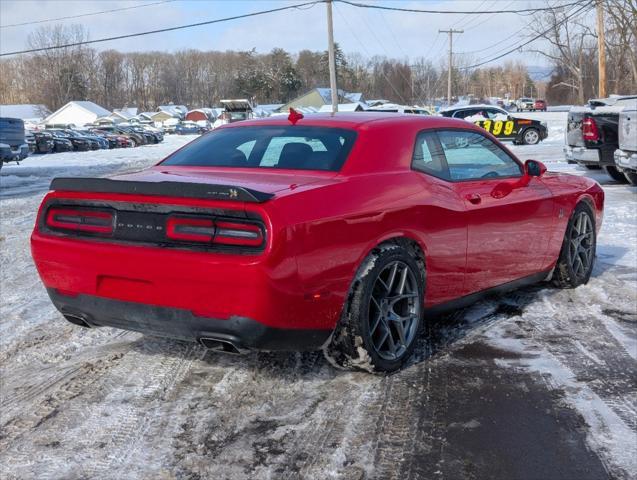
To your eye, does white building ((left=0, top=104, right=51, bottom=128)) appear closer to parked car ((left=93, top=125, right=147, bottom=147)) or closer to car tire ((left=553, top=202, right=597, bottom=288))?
parked car ((left=93, top=125, right=147, bottom=147))

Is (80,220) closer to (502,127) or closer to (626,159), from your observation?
(626,159)

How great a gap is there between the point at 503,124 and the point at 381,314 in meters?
23.4

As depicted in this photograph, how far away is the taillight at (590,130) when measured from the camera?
1245cm

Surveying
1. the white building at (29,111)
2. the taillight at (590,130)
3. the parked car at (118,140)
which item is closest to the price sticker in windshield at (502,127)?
the taillight at (590,130)

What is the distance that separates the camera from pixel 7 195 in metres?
13.5

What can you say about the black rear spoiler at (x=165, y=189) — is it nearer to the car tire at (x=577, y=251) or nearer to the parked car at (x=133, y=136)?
the car tire at (x=577, y=251)

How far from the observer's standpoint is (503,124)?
84.6 ft

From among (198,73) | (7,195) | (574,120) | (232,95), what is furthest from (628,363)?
(198,73)

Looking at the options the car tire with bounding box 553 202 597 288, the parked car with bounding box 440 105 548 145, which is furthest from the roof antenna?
the parked car with bounding box 440 105 548 145

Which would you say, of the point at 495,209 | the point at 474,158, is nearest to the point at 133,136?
the point at 474,158

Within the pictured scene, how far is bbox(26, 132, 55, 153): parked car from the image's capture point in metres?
33.3

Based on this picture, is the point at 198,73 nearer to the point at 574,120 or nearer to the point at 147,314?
the point at 574,120

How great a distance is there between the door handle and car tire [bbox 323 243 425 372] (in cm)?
59

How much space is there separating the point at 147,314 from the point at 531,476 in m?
1.80
